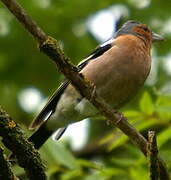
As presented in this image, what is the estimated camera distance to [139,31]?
7375 millimetres

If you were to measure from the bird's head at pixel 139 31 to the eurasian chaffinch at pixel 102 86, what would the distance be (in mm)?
768

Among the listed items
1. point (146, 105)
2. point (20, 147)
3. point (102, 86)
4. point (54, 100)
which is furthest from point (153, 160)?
point (54, 100)

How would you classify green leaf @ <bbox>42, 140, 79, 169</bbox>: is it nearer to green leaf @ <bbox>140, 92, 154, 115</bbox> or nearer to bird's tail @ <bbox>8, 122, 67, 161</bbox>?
bird's tail @ <bbox>8, 122, 67, 161</bbox>

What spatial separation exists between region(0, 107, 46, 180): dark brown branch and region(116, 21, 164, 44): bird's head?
3780 millimetres

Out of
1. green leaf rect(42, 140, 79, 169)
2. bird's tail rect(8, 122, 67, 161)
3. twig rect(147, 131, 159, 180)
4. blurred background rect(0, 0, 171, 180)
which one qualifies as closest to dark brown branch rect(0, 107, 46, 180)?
twig rect(147, 131, 159, 180)

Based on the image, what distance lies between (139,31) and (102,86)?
1604 millimetres

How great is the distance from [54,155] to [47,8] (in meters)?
2.94

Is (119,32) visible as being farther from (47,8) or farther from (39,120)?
(39,120)

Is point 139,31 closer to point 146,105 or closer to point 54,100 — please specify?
point 54,100

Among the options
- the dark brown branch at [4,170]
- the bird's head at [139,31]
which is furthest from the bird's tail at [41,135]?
the dark brown branch at [4,170]

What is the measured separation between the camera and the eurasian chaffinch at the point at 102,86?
604 cm

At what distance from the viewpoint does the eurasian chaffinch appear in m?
6.04

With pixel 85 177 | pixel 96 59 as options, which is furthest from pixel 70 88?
pixel 85 177

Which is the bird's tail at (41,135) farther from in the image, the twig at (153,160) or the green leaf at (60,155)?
the twig at (153,160)
